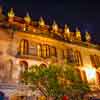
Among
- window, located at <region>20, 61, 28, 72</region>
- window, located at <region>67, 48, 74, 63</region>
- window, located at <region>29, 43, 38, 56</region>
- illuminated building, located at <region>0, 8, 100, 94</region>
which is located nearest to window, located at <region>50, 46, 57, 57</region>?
illuminated building, located at <region>0, 8, 100, 94</region>

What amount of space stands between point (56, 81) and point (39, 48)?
904 centimetres

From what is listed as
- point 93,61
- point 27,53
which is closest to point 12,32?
point 27,53

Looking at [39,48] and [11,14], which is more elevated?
[11,14]

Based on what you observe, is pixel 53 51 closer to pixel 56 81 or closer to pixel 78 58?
pixel 78 58

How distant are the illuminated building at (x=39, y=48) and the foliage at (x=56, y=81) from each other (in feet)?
16.2

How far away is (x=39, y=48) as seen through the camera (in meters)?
26.8

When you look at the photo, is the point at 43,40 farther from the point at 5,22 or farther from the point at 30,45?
the point at 5,22

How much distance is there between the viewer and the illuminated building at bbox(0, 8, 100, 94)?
24.0 metres

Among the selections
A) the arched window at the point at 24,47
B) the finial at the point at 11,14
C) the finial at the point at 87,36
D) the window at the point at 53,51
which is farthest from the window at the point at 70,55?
the finial at the point at 11,14

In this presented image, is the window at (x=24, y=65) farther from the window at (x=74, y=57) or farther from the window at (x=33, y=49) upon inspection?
the window at (x=74, y=57)

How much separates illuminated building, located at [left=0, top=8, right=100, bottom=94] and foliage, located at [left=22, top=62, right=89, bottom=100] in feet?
16.2

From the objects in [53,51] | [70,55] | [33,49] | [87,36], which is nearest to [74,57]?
[70,55]

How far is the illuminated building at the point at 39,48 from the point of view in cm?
2396

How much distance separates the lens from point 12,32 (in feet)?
82.7
